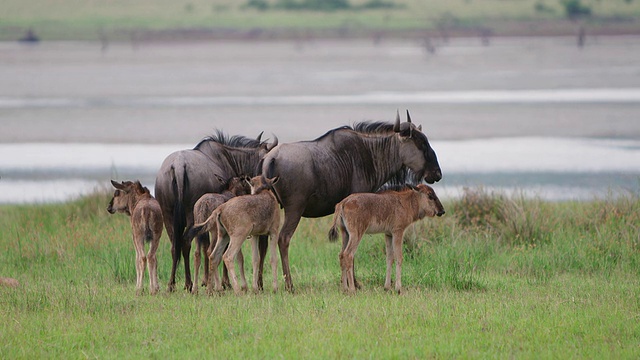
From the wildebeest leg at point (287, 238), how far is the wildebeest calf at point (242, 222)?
0.60ft

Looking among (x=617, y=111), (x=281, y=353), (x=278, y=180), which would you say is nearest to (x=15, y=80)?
(x=617, y=111)

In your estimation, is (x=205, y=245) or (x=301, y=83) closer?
(x=205, y=245)

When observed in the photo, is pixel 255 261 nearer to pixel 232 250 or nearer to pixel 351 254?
pixel 232 250

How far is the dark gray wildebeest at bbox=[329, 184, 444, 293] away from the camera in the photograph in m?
11.4

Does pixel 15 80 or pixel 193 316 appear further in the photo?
pixel 15 80

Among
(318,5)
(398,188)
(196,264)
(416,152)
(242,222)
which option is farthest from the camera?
(318,5)

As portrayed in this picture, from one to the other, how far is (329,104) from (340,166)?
2529 centimetres

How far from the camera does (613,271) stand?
12922 millimetres

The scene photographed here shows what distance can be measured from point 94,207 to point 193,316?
23.4ft

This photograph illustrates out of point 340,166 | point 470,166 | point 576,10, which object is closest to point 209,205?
point 340,166

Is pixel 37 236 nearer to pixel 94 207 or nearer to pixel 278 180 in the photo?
pixel 94 207

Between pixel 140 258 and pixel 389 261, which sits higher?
pixel 140 258

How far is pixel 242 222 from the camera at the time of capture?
440 inches

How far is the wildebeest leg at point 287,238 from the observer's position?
11.8 meters
